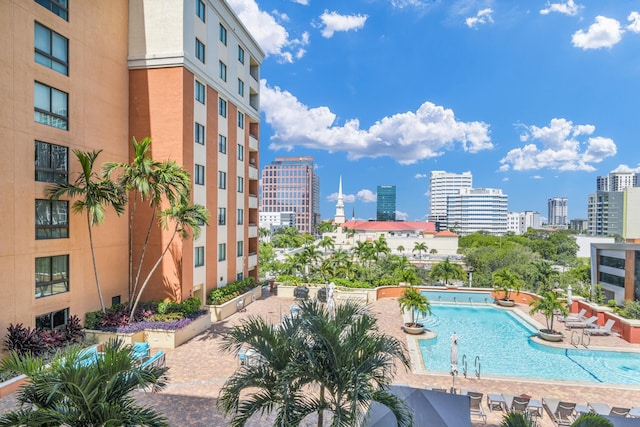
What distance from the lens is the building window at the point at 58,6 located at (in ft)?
46.5

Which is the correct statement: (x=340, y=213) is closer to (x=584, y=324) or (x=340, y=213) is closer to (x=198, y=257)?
(x=584, y=324)

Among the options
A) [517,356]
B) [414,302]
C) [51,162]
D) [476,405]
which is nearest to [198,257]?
[51,162]

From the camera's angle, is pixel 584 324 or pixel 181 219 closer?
pixel 181 219

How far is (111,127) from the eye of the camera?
58.2 feet

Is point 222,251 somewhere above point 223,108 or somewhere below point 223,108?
below

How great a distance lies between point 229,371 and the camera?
44.3 feet

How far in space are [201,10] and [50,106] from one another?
10392 mm

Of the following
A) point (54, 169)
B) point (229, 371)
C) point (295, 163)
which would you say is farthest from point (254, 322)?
point (295, 163)

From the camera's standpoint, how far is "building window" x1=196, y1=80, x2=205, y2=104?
20.3 meters

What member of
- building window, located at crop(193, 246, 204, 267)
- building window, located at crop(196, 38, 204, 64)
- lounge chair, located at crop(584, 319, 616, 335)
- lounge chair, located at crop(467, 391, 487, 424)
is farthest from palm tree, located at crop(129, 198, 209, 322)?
lounge chair, located at crop(584, 319, 616, 335)

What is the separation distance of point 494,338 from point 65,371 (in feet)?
68.2

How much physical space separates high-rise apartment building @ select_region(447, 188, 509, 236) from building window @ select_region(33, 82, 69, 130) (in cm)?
16369

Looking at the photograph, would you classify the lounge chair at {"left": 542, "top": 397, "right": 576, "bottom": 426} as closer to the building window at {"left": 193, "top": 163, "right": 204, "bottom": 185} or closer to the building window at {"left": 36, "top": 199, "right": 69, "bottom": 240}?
the building window at {"left": 193, "top": 163, "right": 204, "bottom": 185}

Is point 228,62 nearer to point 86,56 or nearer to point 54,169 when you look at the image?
point 86,56
